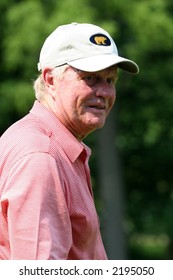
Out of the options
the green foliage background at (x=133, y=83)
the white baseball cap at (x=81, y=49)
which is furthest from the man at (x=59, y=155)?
the green foliage background at (x=133, y=83)

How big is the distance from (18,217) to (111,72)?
0.78 meters

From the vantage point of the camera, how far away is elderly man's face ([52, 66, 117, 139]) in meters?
3.39

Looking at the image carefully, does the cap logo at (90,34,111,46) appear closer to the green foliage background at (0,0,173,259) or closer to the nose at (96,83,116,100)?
the nose at (96,83,116,100)

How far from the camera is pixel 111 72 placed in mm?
3459

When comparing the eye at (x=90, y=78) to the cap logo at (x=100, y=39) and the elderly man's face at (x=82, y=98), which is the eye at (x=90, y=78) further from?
the cap logo at (x=100, y=39)

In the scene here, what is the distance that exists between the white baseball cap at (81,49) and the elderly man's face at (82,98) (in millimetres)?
45

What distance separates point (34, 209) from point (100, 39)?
782mm

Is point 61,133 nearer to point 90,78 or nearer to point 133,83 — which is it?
point 90,78

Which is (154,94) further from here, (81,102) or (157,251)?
(81,102)

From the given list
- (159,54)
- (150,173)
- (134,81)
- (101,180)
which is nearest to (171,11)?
(159,54)

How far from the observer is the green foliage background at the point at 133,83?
42.1ft

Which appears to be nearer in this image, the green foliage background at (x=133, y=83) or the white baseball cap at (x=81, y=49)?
the white baseball cap at (x=81, y=49)

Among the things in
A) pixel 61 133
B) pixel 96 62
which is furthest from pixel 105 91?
pixel 61 133

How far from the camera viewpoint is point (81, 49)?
3.38 meters
